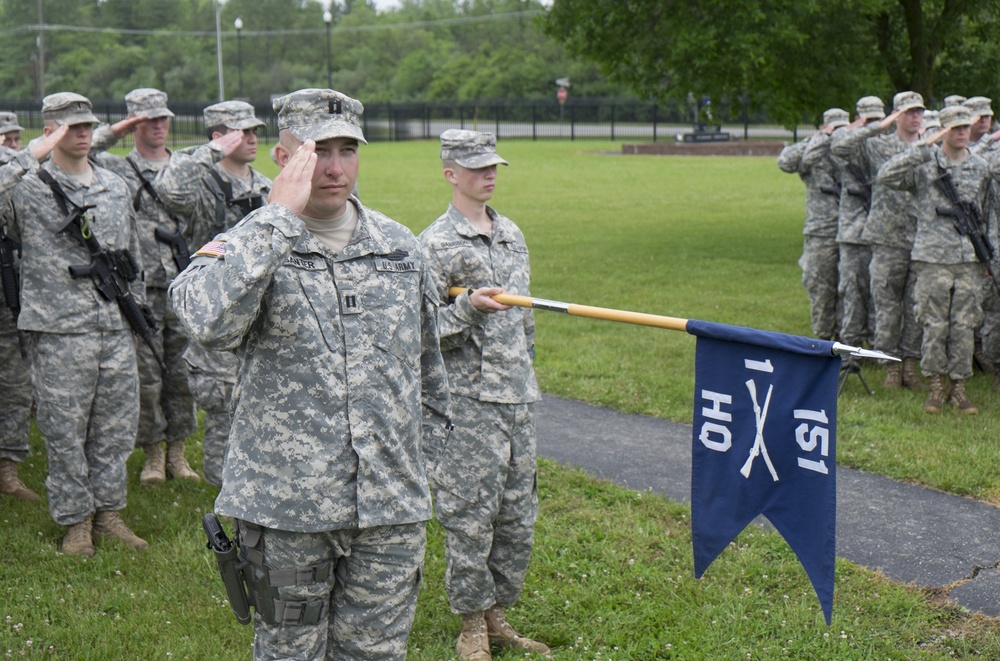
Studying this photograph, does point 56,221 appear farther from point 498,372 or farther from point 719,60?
point 719,60

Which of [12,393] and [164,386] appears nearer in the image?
[12,393]

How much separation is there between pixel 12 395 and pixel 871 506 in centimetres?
566

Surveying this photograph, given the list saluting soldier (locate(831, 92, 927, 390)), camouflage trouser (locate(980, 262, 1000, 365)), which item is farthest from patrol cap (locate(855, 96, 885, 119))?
camouflage trouser (locate(980, 262, 1000, 365))

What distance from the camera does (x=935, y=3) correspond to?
16531mm

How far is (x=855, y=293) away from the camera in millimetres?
11016

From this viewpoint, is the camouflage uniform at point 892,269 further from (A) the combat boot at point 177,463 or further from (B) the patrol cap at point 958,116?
(A) the combat boot at point 177,463

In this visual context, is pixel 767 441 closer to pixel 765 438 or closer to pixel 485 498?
pixel 765 438

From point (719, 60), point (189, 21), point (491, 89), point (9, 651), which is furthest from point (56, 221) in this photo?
point (189, 21)

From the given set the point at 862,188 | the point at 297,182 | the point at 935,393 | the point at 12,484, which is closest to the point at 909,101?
the point at 862,188

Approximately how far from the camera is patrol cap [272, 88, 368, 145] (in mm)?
3688

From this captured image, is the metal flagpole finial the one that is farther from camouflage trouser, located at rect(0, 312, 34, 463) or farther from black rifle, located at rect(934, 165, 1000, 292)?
black rifle, located at rect(934, 165, 1000, 292)

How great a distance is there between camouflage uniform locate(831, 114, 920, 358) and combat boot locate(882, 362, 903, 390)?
0.47 ft

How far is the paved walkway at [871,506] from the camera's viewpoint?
20.6ft

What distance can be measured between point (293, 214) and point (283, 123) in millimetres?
447
